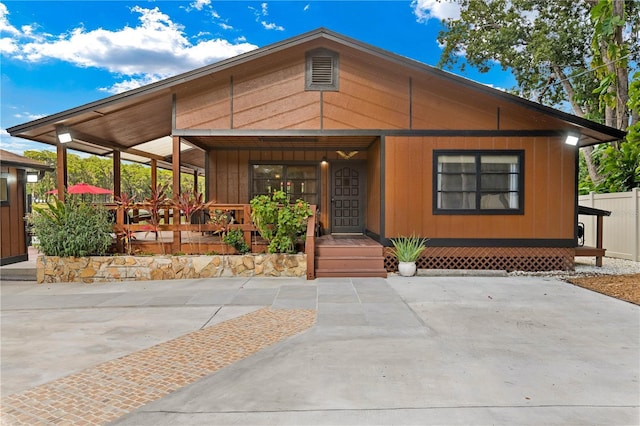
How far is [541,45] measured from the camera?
53.6 ft

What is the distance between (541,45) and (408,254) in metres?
13.7

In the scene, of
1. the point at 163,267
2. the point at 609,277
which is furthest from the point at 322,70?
the point at 609,277

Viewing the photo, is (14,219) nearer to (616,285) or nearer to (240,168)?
(240,168)

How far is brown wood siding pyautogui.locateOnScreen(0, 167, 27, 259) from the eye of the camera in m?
8.61

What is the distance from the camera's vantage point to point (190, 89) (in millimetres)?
8242

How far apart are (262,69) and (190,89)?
1.59 meters

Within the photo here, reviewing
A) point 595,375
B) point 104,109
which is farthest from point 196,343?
point 104,109

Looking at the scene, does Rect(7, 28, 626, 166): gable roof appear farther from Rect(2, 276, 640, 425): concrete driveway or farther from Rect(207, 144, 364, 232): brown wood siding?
Rect(2, 276, 640, 425): concrete driveway

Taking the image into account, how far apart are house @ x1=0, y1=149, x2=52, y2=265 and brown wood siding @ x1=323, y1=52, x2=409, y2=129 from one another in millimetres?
7145

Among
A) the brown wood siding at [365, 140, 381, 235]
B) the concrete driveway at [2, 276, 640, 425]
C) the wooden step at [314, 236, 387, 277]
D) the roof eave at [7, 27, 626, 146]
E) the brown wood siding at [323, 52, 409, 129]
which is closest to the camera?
the concrete driveway at [2, 276, 640, 425]

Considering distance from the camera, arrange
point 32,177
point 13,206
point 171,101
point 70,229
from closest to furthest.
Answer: point 70,229 < point 171,101 < point 13,206 < point 32,177

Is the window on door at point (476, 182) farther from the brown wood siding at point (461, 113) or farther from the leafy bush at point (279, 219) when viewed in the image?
the leafy bush at point (279, 219)

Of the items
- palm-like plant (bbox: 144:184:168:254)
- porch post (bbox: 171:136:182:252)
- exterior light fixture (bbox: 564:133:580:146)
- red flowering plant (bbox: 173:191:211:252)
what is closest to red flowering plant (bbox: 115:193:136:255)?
palm-like plant (bbox: 144:184:168:254)

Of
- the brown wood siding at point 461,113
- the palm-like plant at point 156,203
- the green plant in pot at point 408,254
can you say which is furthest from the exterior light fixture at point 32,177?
the brown wood siding at point 461,113
